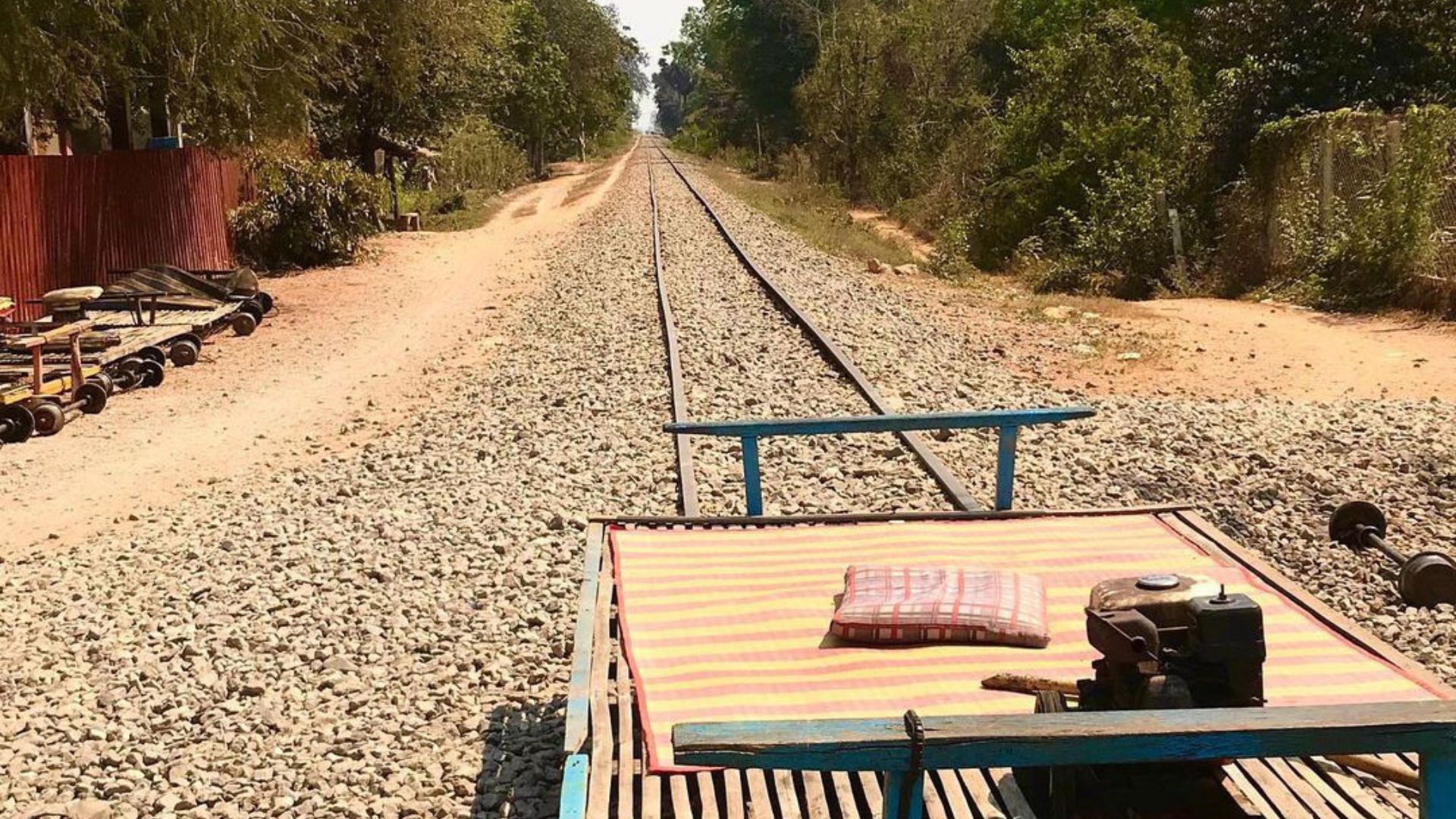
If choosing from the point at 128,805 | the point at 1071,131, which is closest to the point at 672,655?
the point at 128,805

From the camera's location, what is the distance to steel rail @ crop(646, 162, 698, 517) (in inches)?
278

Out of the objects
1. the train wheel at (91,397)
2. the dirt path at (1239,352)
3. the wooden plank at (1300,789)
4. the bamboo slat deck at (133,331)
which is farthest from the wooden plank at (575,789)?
the bamboo slat deck at (133,331)

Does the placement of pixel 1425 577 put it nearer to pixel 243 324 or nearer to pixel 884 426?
pixel 884 426

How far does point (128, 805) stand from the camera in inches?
166

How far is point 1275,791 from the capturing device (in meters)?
3.25

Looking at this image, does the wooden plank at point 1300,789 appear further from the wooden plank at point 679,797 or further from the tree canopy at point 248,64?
the tree canopy at point 248,64

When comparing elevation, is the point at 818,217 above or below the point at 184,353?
above

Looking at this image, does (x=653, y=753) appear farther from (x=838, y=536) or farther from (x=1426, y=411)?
(x=1426, y=411)

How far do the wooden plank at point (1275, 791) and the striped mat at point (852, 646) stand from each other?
0.20 m

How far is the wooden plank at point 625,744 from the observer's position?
3.24 m

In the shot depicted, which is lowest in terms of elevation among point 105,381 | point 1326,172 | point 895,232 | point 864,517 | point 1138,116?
point 105,381

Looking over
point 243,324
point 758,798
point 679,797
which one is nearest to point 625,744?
point 679,797

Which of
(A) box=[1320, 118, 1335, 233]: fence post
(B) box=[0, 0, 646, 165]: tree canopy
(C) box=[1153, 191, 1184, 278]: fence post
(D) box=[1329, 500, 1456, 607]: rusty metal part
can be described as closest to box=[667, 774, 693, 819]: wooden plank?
(D) box=[1329, 500, 1456, 607]: rusty metal part

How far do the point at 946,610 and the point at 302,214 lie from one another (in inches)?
758
